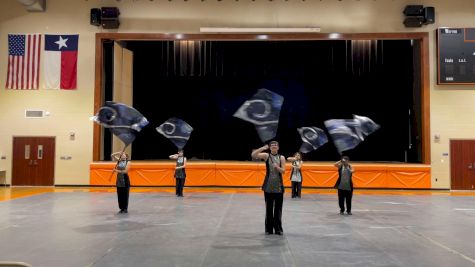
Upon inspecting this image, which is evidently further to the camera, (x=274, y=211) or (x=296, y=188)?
(x=296, y=188)

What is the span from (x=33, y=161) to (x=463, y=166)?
76.3 feet

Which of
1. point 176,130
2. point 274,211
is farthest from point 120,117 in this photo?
point 274,211

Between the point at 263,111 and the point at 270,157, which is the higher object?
A: the point at 263,111

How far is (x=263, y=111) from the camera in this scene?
10.3 m

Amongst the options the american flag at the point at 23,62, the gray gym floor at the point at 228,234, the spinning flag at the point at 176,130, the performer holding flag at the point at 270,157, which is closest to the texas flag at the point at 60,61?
the american flag at the point at 23,62

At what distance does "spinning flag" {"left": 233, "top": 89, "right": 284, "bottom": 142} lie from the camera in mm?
9977

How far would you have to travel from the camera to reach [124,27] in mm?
22375

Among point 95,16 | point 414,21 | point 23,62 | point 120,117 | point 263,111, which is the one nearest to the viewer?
point 263,111

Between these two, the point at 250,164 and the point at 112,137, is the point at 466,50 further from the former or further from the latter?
the point at 112,137

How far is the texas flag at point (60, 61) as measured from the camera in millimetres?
22000

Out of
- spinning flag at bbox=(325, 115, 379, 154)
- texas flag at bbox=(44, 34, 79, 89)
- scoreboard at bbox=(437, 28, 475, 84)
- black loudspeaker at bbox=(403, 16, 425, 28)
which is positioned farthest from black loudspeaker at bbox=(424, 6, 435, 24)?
texas flag at bbox=(44, 34, 79, 89)

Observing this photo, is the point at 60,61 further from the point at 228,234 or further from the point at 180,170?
the point at 228,234

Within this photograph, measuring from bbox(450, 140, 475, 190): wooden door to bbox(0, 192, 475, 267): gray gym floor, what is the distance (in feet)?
21.8

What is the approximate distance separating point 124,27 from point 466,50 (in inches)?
732
